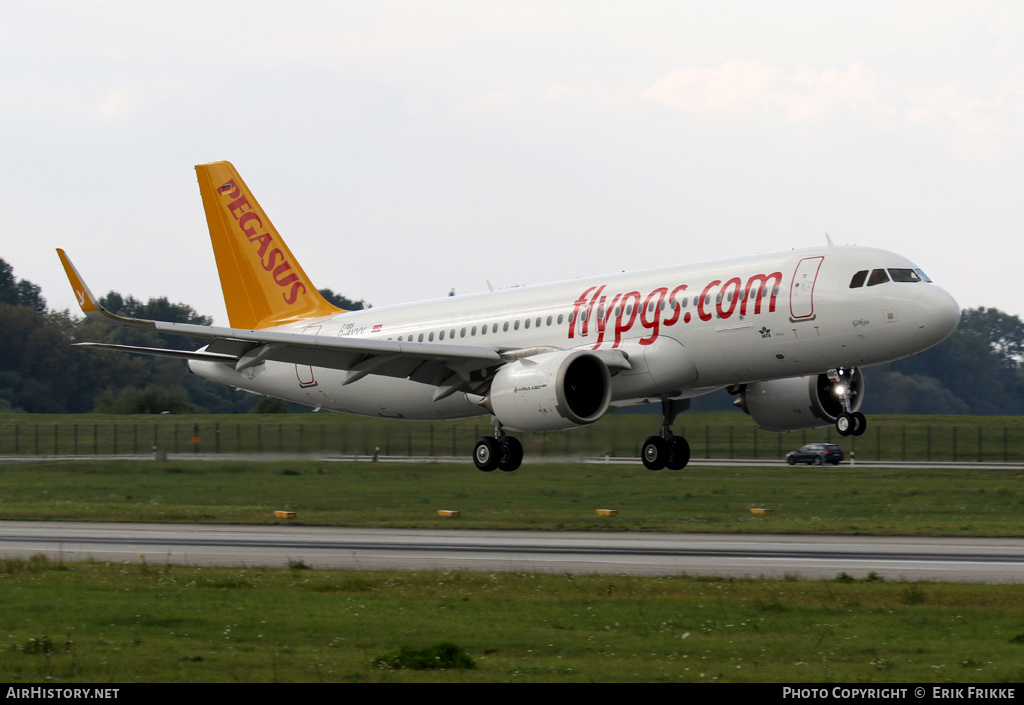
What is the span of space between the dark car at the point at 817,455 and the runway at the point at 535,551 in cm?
3020

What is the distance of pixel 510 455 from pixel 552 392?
417cm

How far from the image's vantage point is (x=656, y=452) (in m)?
35.1

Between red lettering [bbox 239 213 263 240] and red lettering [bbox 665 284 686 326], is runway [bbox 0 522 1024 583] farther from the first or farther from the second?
red lettering [bbox 239 213 263 240]

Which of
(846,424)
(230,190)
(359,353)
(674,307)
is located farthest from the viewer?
(230,190)

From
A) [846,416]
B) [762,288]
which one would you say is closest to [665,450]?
[846,416]

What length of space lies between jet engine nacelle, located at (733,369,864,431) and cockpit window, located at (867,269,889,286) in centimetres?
621

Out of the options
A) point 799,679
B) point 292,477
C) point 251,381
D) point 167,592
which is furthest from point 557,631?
point 292,477

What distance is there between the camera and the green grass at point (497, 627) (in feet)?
59.6

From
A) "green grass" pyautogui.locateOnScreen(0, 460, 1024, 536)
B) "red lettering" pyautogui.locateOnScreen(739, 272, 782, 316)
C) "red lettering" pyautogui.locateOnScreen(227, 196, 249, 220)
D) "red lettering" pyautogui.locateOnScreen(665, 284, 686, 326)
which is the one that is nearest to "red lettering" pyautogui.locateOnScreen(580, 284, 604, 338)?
"red lettering" pyautogui.locateOnScreen(665, 284, 686, 326)

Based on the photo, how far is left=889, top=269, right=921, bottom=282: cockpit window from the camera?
1160 inches

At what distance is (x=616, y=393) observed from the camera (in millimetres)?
32781

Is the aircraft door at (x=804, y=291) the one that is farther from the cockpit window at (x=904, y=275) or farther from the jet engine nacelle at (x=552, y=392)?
the jet engine nacelle at (x=552, y=392)

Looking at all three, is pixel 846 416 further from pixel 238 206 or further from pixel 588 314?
pixel 238 206
